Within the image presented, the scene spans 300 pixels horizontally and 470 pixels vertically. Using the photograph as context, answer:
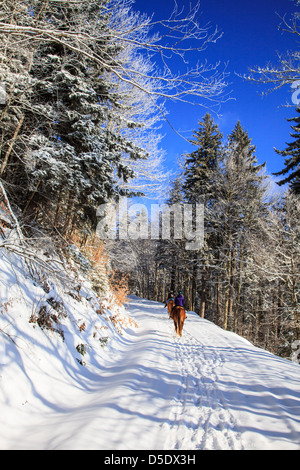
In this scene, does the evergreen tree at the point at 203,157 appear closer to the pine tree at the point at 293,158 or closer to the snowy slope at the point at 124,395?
the pine tree at the point at 293,158

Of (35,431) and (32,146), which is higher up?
(32,146)

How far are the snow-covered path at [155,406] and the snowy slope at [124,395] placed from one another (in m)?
0.01

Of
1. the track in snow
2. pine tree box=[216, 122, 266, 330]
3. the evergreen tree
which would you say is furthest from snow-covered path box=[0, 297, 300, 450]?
the evergreen tree

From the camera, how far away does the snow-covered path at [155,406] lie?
106 inches

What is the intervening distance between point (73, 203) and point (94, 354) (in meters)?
5.46

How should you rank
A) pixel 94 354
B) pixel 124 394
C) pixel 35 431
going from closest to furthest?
pixel 35 431
pixel 124 394
pixel 94 354

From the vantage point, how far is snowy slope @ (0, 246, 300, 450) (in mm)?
2729

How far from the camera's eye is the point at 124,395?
12.6 feet

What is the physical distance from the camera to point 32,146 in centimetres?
655

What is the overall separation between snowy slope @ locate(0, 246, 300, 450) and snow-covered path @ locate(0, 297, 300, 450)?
13 millimetres

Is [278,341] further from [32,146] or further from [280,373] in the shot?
[32,146]

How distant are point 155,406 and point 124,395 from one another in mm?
570

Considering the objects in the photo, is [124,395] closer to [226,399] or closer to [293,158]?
[226,399]
